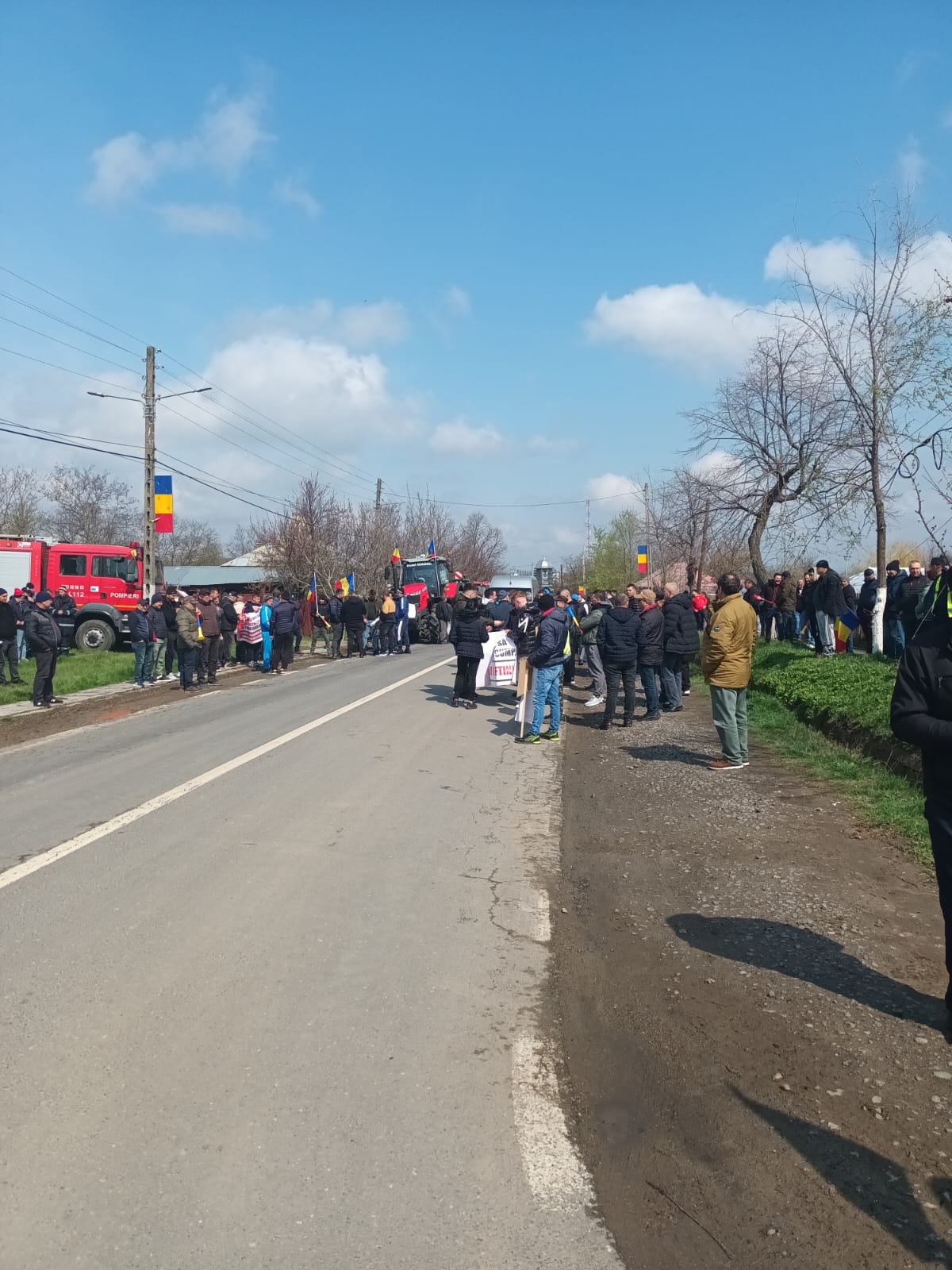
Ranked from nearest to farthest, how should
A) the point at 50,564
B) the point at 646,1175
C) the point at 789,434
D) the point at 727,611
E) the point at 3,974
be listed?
1. the point at 646,1175
2. the point at 3,974
3. the point at 727,611
4. the point at 789,434
5. the point at 50,564

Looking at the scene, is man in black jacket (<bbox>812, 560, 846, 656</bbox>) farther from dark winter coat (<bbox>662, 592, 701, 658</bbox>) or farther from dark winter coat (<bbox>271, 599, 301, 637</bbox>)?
dark winter coat (<bbox>271, 599, 301, 637</bbox>)

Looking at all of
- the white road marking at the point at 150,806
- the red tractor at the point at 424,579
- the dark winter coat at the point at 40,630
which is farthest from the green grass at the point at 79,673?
the red tractor at the point at 424,579

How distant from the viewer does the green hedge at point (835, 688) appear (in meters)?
11.4

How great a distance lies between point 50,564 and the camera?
95.6ft

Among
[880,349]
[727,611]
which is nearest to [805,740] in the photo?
[727,611]

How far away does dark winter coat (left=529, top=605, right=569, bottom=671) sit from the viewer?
1224cm

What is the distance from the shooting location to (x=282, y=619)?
2228 centimetres

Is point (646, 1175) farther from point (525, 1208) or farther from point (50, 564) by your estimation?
point (50, 564)

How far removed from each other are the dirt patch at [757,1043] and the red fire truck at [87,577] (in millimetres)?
23652

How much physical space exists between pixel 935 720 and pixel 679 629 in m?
10.6

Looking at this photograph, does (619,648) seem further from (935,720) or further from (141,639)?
(141,639)

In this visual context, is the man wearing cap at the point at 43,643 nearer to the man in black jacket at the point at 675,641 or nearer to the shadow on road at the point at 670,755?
the shadow on road at the point at 670,755

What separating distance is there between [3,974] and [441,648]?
27632mm

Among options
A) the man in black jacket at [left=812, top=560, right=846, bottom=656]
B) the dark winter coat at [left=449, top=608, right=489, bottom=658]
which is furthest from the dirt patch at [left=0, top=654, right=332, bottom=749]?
the man in black jacket at [left=812, top=560, right=846, bottom=656]
